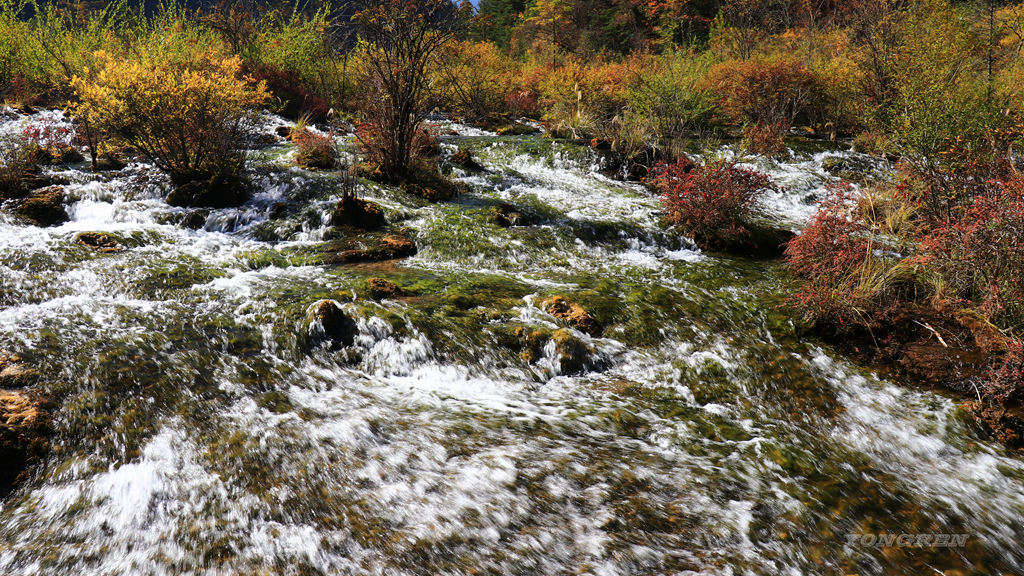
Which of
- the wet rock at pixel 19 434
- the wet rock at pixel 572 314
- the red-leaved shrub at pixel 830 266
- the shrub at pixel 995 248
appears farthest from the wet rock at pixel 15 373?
the shrub at pixel 995 248

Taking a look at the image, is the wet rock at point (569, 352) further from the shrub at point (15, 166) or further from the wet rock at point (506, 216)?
the shrub at point (15, 166)

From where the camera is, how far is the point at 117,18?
1738 centimetres

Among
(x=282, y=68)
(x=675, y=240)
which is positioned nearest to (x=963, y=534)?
(x=675, y=240)

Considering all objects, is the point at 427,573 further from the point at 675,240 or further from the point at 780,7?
the point at 780,7

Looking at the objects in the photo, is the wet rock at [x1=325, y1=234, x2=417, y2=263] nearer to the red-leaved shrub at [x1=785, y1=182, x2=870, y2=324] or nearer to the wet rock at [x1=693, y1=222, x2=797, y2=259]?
A: the wet rock at [x1=693, y1=222, x2=797, y2=259]

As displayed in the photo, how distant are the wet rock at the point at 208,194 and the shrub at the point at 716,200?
27.3 feet

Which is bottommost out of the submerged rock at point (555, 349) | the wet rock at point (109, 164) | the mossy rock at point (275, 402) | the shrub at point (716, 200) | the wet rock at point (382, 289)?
the wet rock at point (109, 164)

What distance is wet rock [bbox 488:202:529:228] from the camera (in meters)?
8.22

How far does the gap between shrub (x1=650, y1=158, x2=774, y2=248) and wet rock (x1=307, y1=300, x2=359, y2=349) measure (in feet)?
19.5

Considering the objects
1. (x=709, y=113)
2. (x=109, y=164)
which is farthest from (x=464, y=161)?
(x=709, y=113)

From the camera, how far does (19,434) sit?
2.87m

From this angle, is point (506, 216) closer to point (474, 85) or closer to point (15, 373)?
point (15, 373)

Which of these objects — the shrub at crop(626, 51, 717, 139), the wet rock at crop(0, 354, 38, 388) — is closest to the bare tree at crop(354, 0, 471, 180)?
the shrub at crop(626, 51, 717, 139)

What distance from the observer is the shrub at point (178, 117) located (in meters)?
7.86
